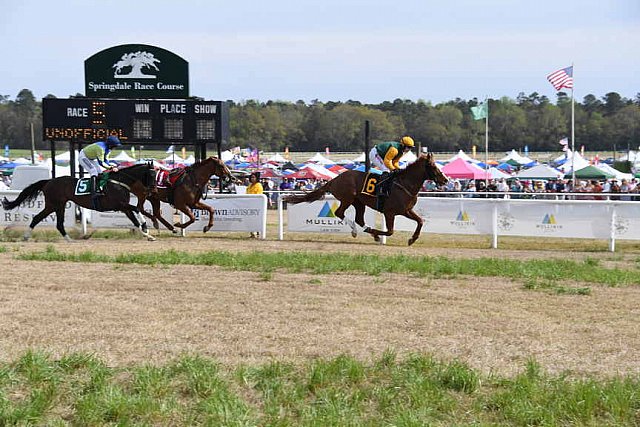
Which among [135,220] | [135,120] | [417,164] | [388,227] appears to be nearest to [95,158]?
[135,220]

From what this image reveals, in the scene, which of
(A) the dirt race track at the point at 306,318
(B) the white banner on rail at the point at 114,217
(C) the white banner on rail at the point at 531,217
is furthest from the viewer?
(B) the white banner on rail at the point at 114,217

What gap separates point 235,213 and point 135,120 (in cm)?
343

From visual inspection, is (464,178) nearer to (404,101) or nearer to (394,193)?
(394,193)

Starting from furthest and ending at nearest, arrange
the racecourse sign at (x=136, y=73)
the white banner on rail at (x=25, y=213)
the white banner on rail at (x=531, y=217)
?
the racecourse sign at (x=136, y=73), the white banner on rail at (x=25, y=213), the white banner on rail at (x=531, y=217)

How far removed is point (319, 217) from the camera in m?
19.3

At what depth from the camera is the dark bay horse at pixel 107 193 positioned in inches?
696

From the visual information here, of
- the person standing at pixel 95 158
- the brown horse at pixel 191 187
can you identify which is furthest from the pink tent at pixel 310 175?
the person standing at pixel 95 158

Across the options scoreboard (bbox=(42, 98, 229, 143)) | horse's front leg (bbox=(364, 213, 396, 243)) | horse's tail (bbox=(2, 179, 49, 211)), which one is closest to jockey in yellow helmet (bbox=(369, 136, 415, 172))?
horse's front leg (bbox=(364, 213, 396, 243))

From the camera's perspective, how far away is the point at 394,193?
17562mm

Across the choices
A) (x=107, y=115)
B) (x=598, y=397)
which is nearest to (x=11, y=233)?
(x=107, y=115)

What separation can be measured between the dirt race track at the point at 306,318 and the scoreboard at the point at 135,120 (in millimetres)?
8144

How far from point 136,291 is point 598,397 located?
614 cm

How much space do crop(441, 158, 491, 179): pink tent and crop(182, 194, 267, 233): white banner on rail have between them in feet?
68.5

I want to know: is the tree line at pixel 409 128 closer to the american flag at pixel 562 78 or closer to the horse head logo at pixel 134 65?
the american flag at pixel 562 78
